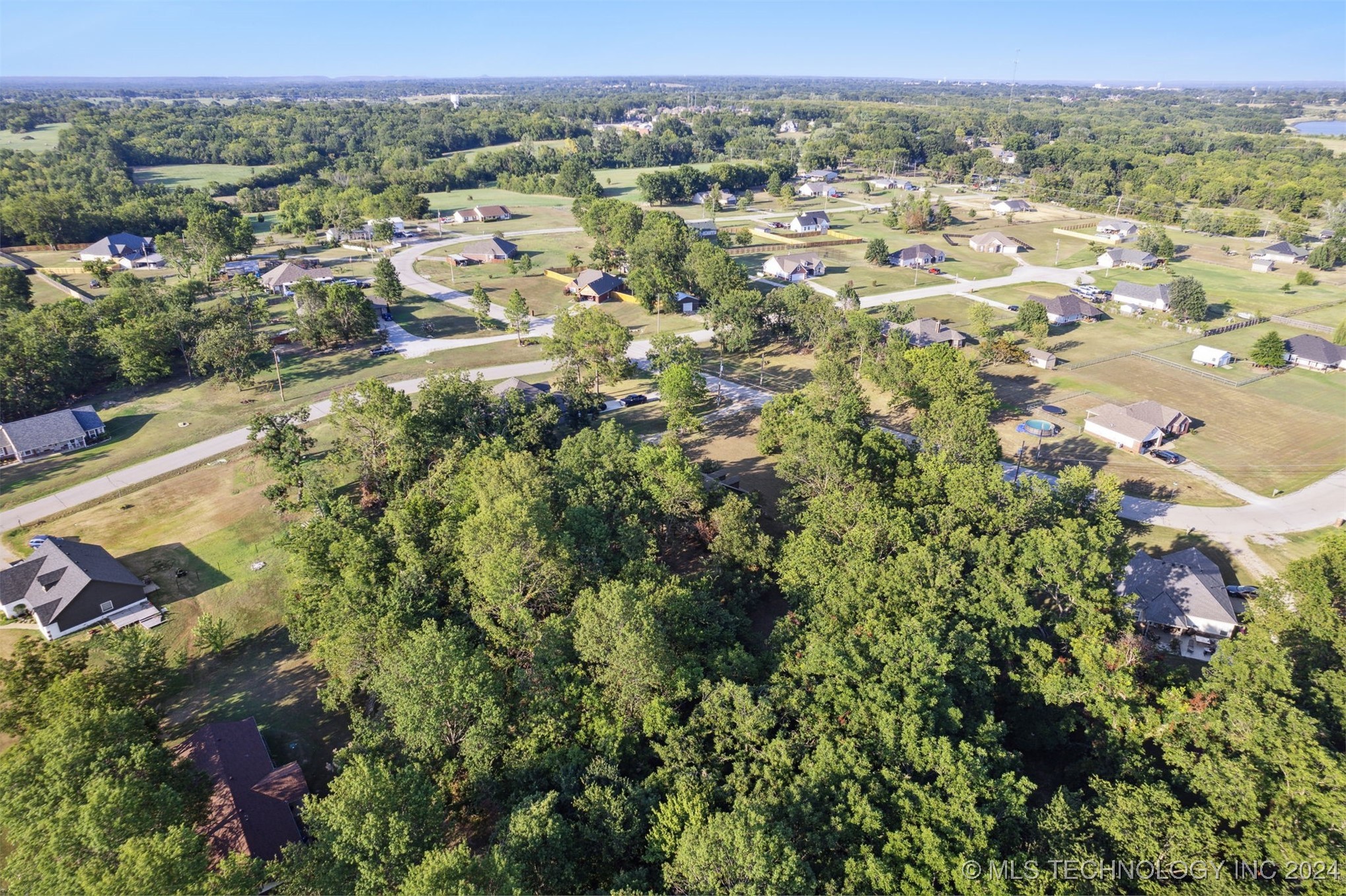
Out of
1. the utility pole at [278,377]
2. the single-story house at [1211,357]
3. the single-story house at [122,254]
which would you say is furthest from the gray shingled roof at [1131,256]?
the single-story house at [122,254]

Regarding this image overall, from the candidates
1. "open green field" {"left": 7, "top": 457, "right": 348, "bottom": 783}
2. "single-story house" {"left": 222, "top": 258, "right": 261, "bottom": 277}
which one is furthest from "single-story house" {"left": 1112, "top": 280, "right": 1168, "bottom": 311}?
"single-story house" {"left": 222, "top": 258, "right": 261, "bottom": 277}

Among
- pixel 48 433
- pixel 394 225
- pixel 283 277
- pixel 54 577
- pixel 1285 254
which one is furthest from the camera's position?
pixel 394 225

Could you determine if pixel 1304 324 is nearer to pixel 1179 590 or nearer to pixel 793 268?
pixel 793 268

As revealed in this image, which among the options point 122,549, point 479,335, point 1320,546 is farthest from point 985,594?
point 479,335

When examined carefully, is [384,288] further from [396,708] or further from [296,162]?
[296,162]

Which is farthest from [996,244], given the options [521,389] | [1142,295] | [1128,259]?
[521,389]

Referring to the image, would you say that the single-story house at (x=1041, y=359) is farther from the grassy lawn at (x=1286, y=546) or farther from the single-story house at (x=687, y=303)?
the single-story house at (x=687, y=303)

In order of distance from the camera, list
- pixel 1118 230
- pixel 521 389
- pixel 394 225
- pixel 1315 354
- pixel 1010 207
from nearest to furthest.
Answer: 1. pixel 521 389
2. pixel 1315 354
3. pixel 1118 230
4. pixel 394 225
5. pixel 1010 207
